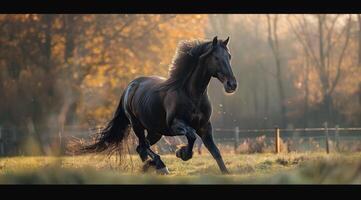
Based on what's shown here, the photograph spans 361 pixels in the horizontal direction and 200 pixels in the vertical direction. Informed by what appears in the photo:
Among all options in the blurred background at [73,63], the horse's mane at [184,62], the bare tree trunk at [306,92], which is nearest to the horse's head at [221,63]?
the horse's mane at [184,62]

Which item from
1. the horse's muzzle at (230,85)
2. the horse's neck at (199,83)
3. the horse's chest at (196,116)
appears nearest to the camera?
the horse's muzzle at (230,85)

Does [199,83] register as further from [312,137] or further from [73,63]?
[73,63]

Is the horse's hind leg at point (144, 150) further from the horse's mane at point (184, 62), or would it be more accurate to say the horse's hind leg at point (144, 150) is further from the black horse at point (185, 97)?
the horse's mane at point (184, 62)

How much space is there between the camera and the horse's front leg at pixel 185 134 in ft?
37.9

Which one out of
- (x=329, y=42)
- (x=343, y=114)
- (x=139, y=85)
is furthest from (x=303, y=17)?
(x=139, y=85)

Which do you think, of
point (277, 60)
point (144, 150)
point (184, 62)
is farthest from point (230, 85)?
point (277, 60)

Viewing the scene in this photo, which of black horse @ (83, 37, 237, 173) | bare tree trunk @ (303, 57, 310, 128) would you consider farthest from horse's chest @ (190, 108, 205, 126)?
bare tree trunk @ (303, 57, 310, 128)

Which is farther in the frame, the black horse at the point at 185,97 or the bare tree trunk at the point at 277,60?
the bare tree trunk at the point at 277,60

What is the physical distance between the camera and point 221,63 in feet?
38.1

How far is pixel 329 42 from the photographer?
40062 mm

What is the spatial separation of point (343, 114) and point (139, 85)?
2597cm

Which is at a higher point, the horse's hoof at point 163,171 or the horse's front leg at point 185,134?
the horse's front leg at point 185,134

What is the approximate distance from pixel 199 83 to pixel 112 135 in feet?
10.2
